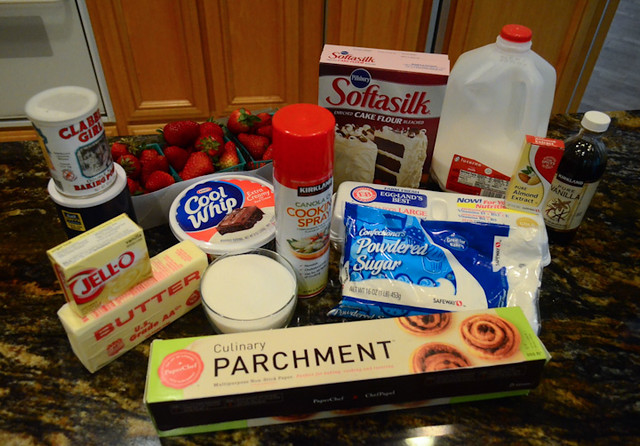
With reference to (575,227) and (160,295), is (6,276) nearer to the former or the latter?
(160,295)

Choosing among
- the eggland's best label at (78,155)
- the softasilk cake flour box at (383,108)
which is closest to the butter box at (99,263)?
the eggland's best label at (78,155)

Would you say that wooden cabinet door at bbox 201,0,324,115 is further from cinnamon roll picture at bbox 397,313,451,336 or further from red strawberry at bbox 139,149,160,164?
cinnamon roll picture at bbox 397,313,451,336

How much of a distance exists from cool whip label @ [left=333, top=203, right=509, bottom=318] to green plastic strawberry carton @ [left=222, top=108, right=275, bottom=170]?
27 cm

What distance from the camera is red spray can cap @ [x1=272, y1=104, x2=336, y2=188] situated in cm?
70

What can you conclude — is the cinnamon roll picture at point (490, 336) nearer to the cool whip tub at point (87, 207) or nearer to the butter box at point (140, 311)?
the butter box at point (140, 311)

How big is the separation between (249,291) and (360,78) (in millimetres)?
416

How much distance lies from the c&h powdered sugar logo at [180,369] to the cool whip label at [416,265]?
0.80 feet

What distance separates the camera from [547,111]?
1.06 metres

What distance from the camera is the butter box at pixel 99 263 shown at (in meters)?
0.68

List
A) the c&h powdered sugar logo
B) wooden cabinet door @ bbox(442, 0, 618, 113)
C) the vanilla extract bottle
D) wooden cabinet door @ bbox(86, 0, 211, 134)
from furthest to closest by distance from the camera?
wooden cabinet door @ bbox(442, 0, 618, 113) → wooden cabinet door @ bbox(86, 0, 211, 134) → the vanilla extract bottle → the c&h powdered sugar logo

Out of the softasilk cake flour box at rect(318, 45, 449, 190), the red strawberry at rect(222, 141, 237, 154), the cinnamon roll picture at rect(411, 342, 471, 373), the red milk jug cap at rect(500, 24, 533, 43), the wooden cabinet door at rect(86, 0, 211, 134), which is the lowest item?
the wooden cabinet door at rect(86, 0, 211, 134)

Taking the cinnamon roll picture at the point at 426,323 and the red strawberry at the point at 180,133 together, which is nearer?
the cinnamon roll picture at the point at 426,323

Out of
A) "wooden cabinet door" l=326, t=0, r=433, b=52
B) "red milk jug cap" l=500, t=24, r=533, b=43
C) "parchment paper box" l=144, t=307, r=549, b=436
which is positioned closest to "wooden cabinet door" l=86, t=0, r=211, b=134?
"wooden cabinet door" l=326, t=0, r=433, b=52

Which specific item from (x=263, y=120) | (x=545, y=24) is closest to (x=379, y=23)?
(x=545, y=24)
